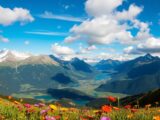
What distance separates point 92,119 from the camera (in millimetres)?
6453

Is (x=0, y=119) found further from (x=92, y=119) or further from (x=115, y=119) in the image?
(x=115, y=119)

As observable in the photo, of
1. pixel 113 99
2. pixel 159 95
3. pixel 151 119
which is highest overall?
pixel 159 95

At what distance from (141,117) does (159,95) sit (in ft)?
491

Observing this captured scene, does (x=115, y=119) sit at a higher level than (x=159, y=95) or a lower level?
lower

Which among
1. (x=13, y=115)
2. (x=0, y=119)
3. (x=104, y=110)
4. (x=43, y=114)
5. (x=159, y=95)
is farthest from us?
(x=159, y=95)

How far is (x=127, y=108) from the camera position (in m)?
8.57

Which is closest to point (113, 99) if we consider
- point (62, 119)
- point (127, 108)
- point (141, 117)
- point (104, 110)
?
point (104, 110)

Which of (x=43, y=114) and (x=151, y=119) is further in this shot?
(x=43, y=114)

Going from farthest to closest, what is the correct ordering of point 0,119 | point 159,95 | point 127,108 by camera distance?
point 159,95 < point 127,108 < point 0,119

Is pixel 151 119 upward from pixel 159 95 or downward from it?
downward

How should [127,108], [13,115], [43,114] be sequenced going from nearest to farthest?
[43,114]
[13,115]
[127,108]

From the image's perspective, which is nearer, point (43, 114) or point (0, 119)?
point (0, 119)

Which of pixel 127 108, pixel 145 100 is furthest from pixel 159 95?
pixel 127 108

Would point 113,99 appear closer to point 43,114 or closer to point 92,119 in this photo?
point 92,119
